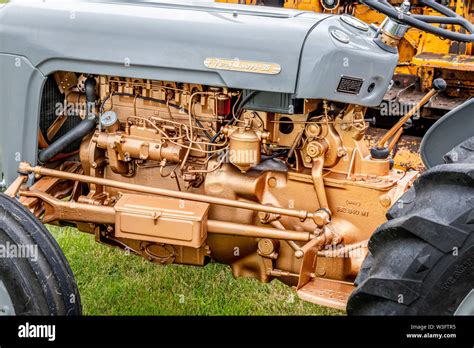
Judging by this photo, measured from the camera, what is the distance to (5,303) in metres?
3.12

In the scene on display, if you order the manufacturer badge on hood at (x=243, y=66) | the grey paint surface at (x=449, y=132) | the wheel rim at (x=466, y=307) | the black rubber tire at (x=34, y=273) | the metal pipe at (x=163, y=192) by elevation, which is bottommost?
the black rubber tire at (x=34, y=273)

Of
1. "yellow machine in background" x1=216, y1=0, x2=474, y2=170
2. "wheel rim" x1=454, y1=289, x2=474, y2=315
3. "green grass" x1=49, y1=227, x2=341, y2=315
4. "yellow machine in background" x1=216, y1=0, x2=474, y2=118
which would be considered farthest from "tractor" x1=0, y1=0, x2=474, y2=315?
"yellow machine in background" x1=216, y1=0, x2=474, y2=118

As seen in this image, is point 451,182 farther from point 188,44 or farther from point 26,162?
point 26,162

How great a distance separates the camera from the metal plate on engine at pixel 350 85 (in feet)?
10.3

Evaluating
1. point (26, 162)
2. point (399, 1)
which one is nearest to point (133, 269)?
point (26, 162)

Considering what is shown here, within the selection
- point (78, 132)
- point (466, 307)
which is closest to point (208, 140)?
point (78, 132)

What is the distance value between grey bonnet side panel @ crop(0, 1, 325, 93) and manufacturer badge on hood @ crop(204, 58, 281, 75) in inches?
0.7

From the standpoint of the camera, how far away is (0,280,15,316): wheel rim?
3100 mm

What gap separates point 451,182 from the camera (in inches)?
105

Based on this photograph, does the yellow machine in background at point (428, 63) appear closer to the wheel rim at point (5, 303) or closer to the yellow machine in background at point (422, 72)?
the yellow machine in background at point (422, 72)

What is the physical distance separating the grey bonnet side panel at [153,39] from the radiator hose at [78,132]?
0.19m

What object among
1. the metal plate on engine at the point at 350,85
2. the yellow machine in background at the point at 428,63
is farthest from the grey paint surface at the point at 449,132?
the yellow machine in background at the point at 428,63
